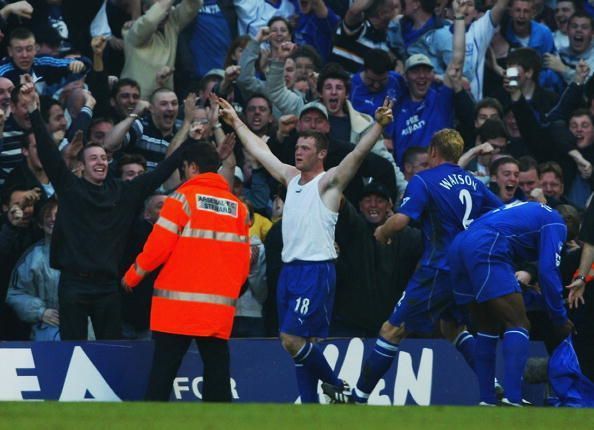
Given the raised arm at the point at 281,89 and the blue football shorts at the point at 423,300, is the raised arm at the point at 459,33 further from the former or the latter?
the blue football shorts at the point at 423,300

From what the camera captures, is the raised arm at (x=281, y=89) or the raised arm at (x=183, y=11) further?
the raised arm at (x=183, y=11)

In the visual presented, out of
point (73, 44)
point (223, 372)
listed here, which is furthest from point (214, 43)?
point (223, 372)

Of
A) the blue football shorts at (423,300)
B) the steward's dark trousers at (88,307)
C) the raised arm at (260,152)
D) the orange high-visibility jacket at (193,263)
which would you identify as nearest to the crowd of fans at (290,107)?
the steward's dark trousers at (88,307)

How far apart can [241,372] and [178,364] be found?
1314 mm

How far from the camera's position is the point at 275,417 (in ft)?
28.3

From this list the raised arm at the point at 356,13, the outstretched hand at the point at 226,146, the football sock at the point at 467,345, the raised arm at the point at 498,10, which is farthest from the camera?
the raised arm at the point at 498,10

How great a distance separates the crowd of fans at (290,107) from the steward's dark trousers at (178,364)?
6.30 ft

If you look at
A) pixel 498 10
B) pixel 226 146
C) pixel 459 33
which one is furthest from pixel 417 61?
pixel 226 146

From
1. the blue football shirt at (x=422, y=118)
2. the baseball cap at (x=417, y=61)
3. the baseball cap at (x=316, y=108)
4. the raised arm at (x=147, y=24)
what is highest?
the raised arm at (x=147, y=24)

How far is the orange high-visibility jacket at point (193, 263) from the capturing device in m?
11.4

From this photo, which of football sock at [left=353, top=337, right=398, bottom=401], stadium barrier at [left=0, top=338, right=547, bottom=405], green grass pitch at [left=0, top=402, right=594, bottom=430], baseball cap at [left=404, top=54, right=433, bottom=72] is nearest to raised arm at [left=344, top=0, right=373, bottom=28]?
baseball cap at [left=404, top=54, right=433, bottom=72]

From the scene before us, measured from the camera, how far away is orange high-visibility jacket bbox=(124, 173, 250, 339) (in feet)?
37.2

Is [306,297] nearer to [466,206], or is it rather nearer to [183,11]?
[466,206]

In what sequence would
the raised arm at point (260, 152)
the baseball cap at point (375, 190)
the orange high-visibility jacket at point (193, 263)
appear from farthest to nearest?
the baseball cap at point (375, 190), the raised arm at point (260, 152), the orange high-visibility jacket at point (193, 263)
